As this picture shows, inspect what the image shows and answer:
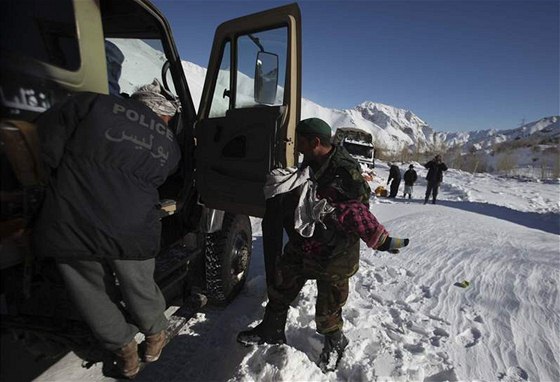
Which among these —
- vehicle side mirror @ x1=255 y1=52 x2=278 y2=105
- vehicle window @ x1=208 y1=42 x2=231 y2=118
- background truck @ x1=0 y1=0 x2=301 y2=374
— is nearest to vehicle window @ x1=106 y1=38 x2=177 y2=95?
background truck @ x1=0 y1=0 x2=301 y2=374

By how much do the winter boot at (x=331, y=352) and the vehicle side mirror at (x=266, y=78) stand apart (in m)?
1.82

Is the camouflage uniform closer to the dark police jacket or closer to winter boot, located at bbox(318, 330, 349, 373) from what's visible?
winter boot, located at bbox(318, 330, 349, 373)

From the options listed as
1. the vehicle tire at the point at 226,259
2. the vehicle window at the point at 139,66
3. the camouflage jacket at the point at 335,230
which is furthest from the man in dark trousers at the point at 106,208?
the vehicle window at the point at 139,66

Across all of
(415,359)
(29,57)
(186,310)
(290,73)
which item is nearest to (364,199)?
(290,73)

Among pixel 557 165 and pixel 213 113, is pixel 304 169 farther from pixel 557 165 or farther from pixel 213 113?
pixel 557 165

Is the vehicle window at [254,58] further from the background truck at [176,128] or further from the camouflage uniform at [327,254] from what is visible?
the camouflage uniform at [327,254]

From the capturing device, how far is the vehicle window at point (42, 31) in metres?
1.43

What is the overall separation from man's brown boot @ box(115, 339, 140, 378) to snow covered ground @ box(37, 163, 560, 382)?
0.67 metres

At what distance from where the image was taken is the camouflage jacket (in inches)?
85.9

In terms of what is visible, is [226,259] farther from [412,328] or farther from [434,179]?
[434,179]

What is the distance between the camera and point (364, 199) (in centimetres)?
220

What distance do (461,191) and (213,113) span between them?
563 inches

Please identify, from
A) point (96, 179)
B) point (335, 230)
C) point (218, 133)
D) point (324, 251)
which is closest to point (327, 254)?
point (324, 251)

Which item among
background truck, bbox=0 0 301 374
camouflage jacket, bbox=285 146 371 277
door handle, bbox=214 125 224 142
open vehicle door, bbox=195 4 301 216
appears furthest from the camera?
door handle, bbox=214 125 224 142
